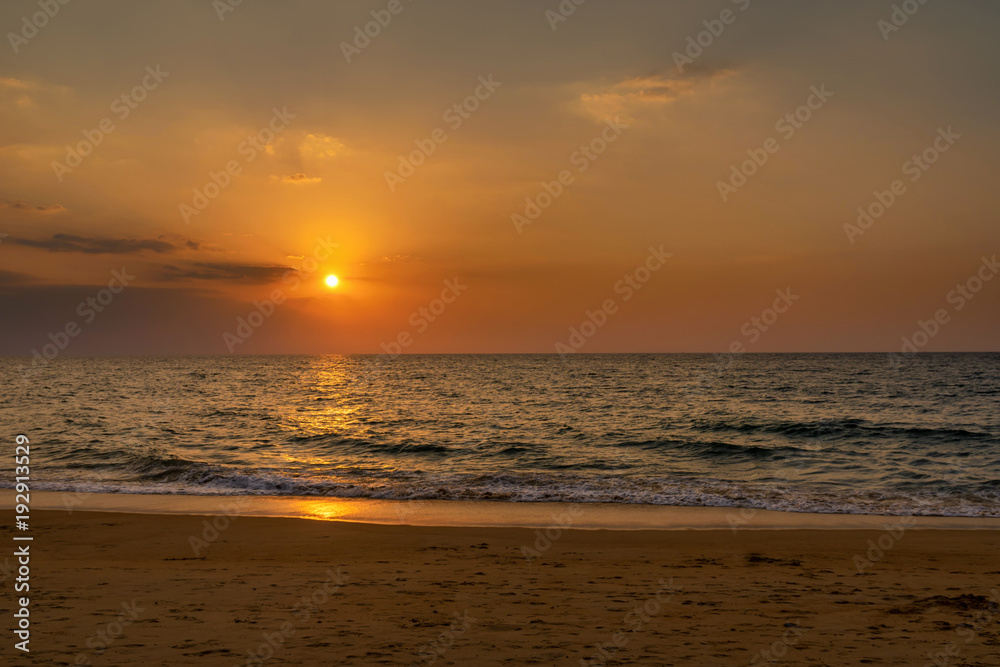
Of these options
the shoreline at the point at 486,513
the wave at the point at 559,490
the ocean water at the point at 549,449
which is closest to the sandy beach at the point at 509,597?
the shoreline at the point at 486,513

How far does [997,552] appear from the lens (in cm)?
1202

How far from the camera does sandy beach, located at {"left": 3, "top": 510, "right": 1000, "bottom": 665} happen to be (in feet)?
22.7

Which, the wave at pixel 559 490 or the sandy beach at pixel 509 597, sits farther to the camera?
the wave at pixel 559 490

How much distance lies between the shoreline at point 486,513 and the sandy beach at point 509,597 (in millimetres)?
1112

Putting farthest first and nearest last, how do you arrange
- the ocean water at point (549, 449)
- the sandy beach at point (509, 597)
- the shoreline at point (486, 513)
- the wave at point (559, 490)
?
the ocean water at point (549, 449), the wave at point (559, 490), the shoreline at point (486, 513), the sandy beach at point (509, 597)

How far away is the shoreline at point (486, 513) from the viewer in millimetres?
14891

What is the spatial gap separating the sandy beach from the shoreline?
1112 millimetres

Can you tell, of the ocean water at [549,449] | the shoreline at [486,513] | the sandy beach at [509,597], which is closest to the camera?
the sandy beach at [509,597]

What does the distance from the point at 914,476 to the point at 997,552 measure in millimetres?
10981

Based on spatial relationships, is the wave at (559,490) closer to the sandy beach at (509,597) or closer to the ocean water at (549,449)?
the ocean water at (549,449)

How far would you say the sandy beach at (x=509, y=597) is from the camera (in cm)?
692

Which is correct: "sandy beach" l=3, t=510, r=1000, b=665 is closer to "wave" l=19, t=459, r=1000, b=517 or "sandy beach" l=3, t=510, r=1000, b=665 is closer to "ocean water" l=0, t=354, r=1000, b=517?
"wave" l=19, t=459, r=1000, b=517

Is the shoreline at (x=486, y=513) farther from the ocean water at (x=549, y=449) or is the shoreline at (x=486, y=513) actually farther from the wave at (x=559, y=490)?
the ocean water at (x=549, y=449)

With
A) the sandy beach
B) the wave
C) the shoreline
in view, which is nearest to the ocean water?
the wave
